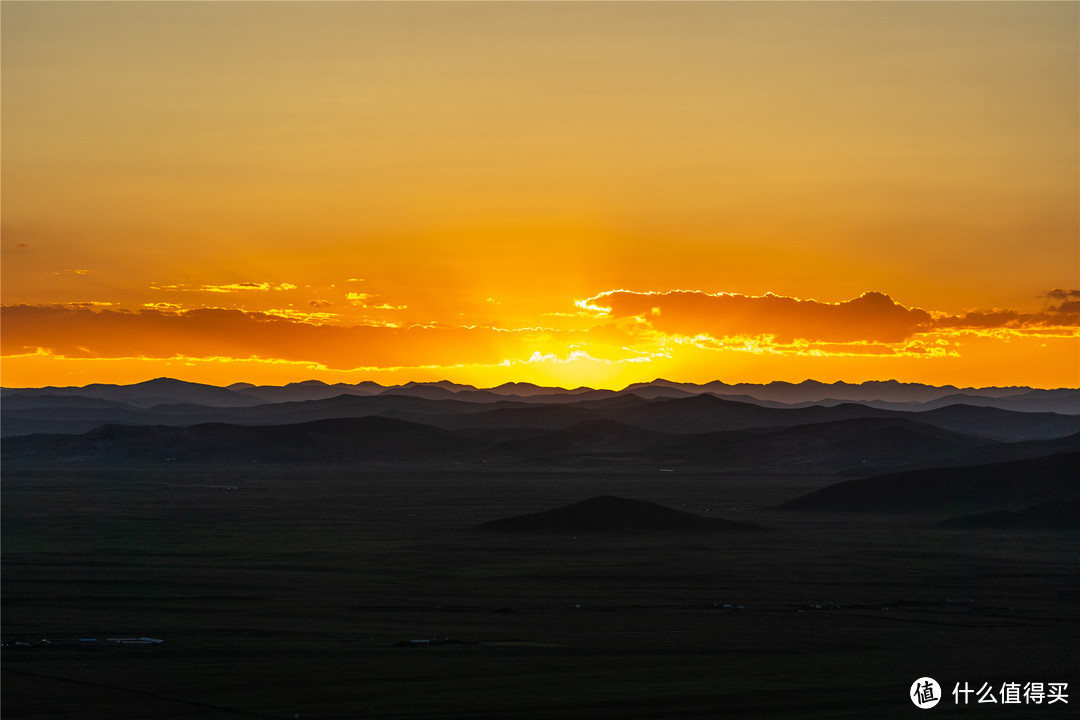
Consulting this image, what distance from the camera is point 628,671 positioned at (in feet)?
170

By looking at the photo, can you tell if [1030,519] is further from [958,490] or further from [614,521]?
[614,521]

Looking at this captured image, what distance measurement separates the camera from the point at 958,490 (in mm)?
144750

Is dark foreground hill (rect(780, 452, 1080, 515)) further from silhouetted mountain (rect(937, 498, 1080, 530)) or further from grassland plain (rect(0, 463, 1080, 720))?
grassland plain (rect(0, 463, 1080, 720))

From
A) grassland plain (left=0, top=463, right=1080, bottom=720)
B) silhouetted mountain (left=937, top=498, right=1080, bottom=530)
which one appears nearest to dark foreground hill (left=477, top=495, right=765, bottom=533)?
grassland plain (left=0, top=463, right=1080, bottom=720)

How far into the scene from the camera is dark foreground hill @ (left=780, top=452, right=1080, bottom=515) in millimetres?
137625

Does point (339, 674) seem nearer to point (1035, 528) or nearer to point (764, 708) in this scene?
point (764, 708)

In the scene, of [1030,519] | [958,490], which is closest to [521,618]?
[1030,519]

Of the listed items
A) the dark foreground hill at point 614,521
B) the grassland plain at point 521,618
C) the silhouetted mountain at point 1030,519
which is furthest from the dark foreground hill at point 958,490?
the dark foreground hill at point 614,521

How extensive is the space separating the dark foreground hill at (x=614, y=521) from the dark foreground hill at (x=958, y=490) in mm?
25933

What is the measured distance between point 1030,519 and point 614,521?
37119 mm

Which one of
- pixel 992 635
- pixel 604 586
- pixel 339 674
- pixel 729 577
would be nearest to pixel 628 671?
pixel 339 674

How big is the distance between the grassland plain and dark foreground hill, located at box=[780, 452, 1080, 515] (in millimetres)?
10550

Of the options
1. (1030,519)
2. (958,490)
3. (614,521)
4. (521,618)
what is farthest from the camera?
(958,490)

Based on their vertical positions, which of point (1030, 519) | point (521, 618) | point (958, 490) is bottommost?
point (521, 618)
